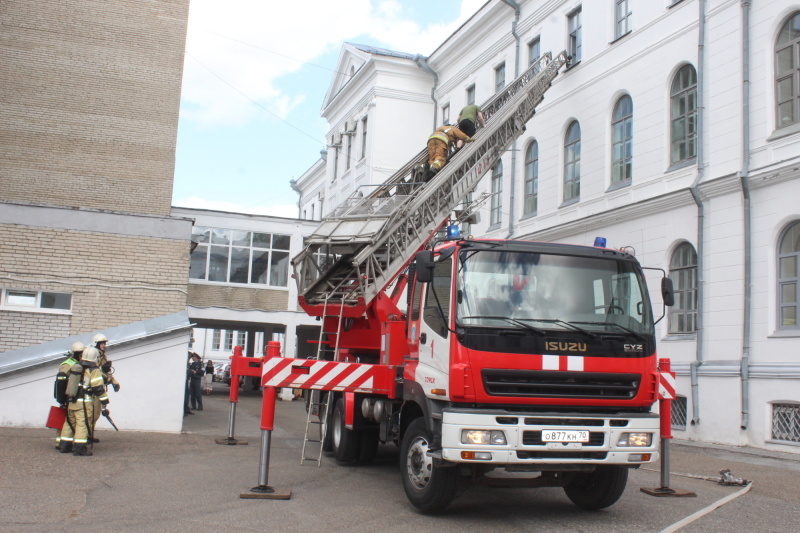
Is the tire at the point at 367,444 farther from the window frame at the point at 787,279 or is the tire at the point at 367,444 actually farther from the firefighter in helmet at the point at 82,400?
the window frame at the point at 787,279

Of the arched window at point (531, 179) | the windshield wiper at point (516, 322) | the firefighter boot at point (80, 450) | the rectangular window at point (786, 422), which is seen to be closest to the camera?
the windshield wiper at point (516, 322)

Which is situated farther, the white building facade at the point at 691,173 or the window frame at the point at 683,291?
the window frame at the point at 683,291

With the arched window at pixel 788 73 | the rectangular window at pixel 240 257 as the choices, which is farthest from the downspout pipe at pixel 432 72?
the arched window at pixel 788 73

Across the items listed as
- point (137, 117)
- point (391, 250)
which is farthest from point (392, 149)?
point (391, 250)

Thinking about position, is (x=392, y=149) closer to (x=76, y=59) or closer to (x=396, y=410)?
(x=76, y=59)

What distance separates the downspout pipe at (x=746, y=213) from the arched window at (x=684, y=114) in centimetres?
159

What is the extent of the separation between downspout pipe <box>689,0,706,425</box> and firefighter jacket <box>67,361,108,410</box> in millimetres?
10743

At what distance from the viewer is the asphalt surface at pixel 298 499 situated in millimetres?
6648

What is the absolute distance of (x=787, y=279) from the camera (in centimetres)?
1365

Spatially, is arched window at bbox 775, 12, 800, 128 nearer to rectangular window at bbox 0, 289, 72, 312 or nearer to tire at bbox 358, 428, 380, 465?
tire at bbox 358, 428, 380, 465

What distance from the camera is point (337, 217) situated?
11.2 m

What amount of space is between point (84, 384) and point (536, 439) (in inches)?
276

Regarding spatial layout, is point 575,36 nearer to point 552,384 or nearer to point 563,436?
point 552,384

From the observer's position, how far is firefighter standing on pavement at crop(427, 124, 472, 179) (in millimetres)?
12602
